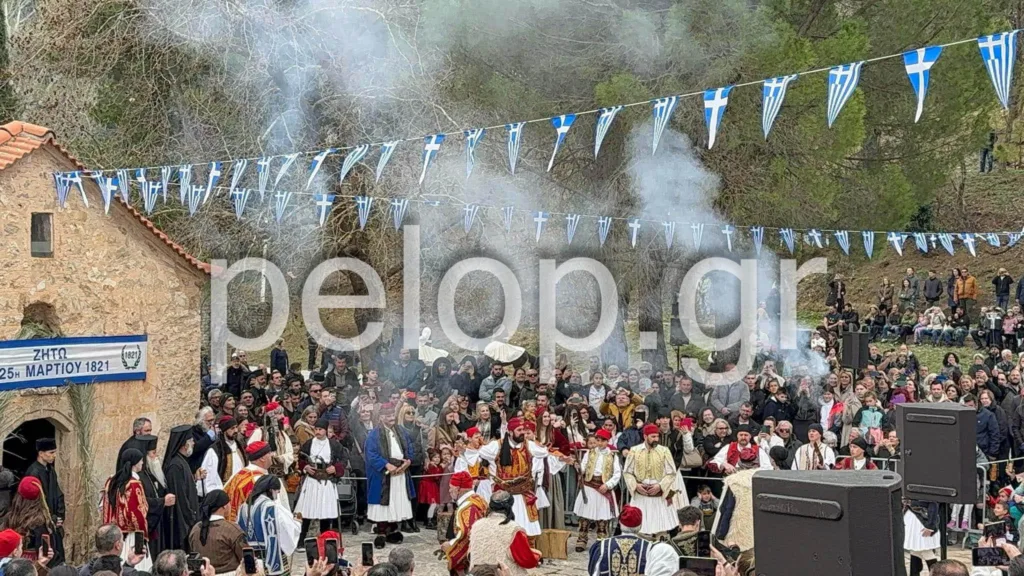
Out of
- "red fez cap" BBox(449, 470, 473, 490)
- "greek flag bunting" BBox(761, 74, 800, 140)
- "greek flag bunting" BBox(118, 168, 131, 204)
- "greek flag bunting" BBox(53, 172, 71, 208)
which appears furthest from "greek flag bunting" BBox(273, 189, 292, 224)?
"greek flag bunting" BBox(761, 74, 800, 140)

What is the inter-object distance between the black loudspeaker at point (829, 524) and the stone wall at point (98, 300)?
10339 millimetres

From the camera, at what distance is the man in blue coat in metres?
14.2

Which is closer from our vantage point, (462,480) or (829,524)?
(829,524)

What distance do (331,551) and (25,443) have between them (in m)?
9.35

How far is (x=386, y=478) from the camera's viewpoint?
14242mm

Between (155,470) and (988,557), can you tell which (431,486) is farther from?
(988,557)

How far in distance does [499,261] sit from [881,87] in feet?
33.1

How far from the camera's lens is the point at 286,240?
24.7 m

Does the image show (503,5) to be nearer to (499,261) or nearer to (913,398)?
(499,261)

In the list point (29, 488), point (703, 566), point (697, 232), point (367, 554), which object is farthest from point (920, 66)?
point (697, 232)

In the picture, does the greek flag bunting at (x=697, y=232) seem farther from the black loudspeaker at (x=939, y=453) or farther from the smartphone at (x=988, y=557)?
the smartphone at (x=988, y=557)

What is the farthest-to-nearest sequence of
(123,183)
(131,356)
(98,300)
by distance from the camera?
(123,183) → (131,356) → (98,300)

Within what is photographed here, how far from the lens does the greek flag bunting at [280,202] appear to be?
19.6 metres

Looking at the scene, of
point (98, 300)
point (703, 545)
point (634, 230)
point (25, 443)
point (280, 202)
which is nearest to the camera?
point (703, 545)
